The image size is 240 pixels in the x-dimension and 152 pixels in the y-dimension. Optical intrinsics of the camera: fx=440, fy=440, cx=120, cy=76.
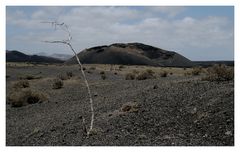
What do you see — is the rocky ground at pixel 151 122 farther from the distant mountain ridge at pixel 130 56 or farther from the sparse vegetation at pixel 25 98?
the distant mountain ridge at pixel 130 56

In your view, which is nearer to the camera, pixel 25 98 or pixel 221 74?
pixel 221 74

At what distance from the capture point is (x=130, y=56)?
107 meters

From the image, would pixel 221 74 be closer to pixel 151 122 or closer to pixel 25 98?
pixel 151 122

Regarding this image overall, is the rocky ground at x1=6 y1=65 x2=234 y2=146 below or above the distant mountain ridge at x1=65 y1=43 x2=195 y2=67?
below

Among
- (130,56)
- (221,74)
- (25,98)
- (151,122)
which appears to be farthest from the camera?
(130,56)

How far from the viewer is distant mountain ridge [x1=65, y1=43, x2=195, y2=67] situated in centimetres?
10206

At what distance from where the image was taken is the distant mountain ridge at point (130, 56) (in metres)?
102

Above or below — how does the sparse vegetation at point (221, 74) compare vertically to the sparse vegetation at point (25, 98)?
above

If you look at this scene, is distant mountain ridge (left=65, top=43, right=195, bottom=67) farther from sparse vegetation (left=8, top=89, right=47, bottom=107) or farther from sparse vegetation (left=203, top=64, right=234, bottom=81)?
sparse vegetation (left=203, top=64, right=234, bottom=81)

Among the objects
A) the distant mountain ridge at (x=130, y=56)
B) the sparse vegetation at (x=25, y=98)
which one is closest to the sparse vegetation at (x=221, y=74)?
the sparse vegetation at (x=25, y=98)

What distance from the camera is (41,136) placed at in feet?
42.0

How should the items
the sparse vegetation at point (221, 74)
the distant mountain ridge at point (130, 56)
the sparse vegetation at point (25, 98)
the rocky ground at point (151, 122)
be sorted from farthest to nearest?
the distant mountain ridge at point (130, 56) → the sparse vegetation at point (25, 98) → the sparse vegetation at point (221, 74) → the rocky ground at point (151, 122)

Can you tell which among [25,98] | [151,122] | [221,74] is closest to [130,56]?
[25,98]

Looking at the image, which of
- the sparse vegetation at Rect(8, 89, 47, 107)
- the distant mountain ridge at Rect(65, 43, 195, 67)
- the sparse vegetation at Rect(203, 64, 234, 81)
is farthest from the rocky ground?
the distant mountain ridge at Rect(65, 43, 195, 67)
